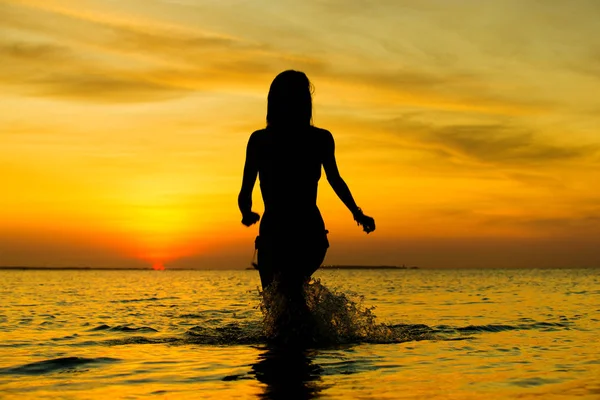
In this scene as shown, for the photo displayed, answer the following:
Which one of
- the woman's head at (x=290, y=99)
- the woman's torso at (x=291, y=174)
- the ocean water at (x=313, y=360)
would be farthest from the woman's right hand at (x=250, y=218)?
the ocean water at (x=313, y=360)

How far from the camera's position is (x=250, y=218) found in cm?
825

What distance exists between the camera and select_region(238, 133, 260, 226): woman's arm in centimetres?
836

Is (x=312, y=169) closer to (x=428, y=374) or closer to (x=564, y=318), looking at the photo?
(x=428, y=374)

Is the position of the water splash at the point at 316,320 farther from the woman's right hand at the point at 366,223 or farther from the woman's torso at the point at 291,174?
the woman's right hand at the point at 366,223

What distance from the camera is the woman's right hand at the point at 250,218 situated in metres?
8.22

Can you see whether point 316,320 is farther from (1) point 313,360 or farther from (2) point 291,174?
(2) point 291,174

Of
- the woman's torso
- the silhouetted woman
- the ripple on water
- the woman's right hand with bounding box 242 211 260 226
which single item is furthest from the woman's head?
the ripple on water

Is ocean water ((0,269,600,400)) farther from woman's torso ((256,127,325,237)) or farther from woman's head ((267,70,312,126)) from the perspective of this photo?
woman's head ((267,70,312,126))

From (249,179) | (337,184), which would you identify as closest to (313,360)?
(337,184)

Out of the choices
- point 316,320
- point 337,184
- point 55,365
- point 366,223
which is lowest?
point 55,365

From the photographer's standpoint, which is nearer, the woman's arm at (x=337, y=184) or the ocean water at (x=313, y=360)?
the ocean water at (x=313, y=360)

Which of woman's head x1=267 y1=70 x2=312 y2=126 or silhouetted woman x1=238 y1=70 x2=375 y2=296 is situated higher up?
woman's head x1=267 y1=70 x2=312 y2=126

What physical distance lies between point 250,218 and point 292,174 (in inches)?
27.3

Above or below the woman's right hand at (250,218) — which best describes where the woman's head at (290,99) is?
above
